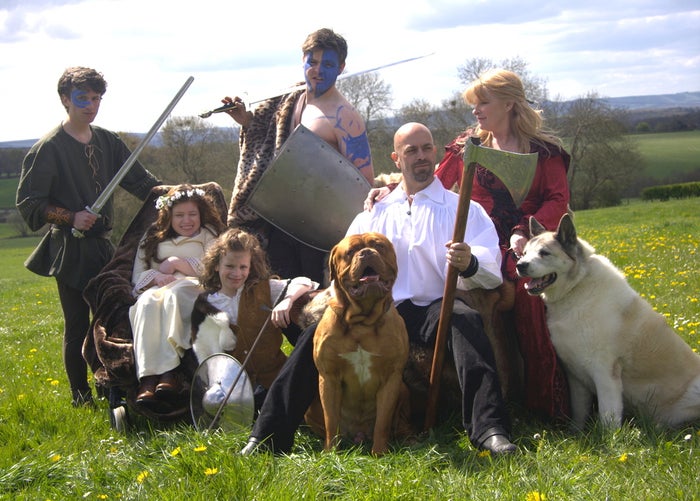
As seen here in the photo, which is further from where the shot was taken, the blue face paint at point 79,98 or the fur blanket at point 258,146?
the fur blanket at point 258,146

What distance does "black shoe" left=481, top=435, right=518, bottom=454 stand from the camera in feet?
11.5

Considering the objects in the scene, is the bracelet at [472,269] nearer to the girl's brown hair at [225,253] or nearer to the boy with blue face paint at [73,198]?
the girl's brown hair at [225,253]

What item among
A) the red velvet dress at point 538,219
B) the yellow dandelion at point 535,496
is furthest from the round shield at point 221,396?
the yellow dandelion at point 535,496

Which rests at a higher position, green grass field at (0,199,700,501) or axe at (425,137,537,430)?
axe at (425,137,537,430)

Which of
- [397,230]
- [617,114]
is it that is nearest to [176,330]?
[397,230]

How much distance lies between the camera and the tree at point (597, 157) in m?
33.3

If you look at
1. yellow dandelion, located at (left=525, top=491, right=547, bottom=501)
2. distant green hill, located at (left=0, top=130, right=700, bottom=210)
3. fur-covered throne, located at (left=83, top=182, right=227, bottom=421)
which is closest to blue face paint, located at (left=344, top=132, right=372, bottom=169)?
fur-covered throne, located at (left=83, top=182, right=227, bottom=421)

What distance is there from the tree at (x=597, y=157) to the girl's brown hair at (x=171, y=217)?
2950 centimetres

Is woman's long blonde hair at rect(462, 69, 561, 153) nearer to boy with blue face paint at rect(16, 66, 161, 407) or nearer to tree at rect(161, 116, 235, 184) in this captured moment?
boy with blue face paint at rect(16, 66, 161, 407)

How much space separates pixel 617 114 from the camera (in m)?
35.5

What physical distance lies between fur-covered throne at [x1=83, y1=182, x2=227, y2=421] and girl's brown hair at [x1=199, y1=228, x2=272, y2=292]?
48 centimetres

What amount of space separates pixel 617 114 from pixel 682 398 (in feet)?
112

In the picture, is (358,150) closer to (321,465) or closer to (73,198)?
(73,198)

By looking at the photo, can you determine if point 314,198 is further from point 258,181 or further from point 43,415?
point 43,415
